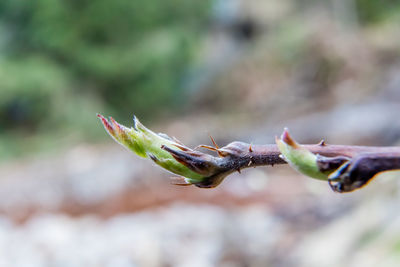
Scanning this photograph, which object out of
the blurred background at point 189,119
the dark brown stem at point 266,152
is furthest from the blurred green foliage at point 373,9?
the dark brown stem at point 266,152

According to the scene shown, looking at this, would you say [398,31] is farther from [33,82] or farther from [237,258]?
[237,258]

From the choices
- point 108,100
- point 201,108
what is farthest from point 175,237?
point 201,108

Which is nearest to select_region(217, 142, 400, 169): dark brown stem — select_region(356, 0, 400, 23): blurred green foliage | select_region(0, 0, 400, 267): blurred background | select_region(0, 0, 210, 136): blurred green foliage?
select_region(0, 0, 400, 267): blurred background

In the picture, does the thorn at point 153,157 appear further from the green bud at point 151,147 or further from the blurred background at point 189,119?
the blurred background at point 189,119

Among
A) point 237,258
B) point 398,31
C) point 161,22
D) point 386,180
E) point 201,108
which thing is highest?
point 161,22

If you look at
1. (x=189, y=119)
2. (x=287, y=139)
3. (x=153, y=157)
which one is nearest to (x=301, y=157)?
(x=287, y=139)

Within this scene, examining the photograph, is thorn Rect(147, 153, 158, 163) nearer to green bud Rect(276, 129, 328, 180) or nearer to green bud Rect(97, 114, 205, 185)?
green bud Rect(97, 114, 205, 185)
